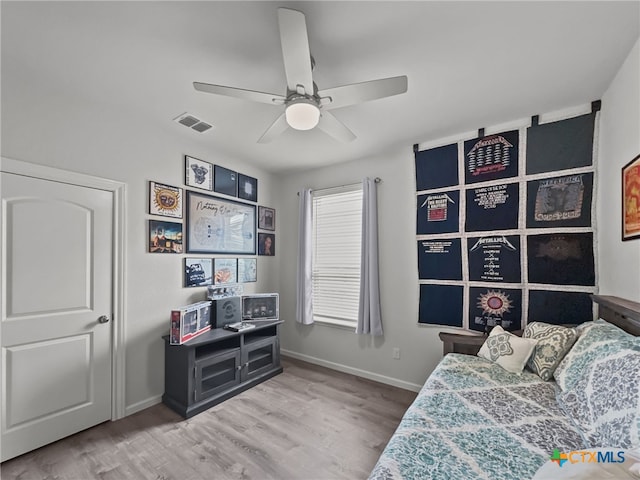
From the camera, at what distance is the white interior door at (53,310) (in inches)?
72.3

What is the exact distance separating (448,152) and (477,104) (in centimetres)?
59

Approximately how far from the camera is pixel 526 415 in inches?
53.6

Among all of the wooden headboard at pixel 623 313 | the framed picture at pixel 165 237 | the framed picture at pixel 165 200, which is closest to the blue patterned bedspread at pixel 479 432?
the wooden headboard at pixel 623 313

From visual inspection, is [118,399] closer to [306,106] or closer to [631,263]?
[306,106]

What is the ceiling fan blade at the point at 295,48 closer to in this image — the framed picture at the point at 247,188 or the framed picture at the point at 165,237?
the framed picture at the point at 165,237

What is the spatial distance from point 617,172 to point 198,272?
3511 mm

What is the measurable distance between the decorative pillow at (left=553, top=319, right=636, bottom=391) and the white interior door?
322cm

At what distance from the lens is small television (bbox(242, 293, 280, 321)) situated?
10.6 ft

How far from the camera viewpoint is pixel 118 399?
230 cm

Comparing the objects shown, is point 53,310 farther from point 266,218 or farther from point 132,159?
point 266,218

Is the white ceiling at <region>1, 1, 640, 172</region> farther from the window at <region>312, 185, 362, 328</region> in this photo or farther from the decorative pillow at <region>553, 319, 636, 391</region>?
the decorative pillow at <region>553, 319, 636, 391</region>

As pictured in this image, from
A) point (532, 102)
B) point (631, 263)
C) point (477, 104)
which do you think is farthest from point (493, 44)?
point (631, 263)

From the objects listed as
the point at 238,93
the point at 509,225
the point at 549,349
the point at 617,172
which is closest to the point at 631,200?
the point at 617,172

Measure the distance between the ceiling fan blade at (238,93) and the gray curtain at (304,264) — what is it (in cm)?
200
